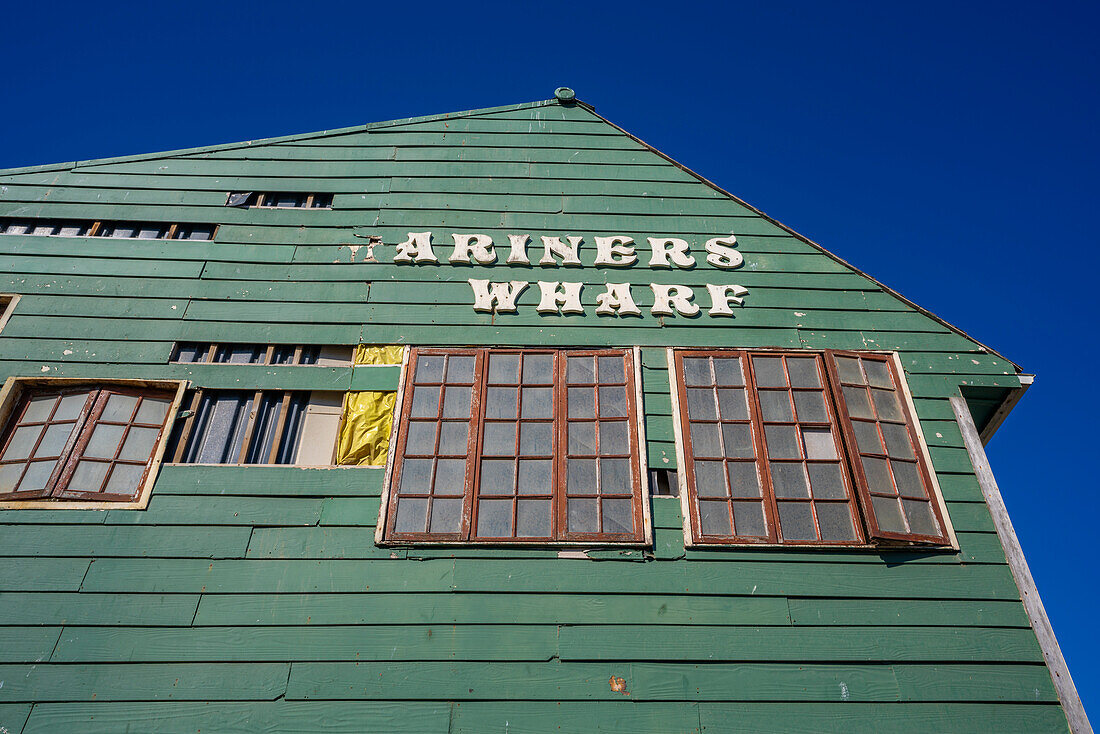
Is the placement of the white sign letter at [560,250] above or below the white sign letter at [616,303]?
above

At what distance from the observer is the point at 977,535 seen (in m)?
5.82

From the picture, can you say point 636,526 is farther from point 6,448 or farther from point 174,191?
point 174,191

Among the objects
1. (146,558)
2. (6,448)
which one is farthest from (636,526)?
(6,448)

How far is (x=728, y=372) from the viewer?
22.0 feet

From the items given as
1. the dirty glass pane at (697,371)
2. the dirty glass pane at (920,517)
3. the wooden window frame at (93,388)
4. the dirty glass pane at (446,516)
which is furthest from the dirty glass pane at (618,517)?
the wooden window frame at (93,388)

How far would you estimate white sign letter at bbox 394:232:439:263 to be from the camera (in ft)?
24.5

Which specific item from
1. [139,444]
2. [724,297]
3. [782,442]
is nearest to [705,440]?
[782,442]

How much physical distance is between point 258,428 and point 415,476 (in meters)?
1.49

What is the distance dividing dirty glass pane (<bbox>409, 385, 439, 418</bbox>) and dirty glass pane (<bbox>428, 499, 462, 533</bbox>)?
2.78ft

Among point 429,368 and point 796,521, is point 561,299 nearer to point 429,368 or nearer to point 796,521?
point 429,368

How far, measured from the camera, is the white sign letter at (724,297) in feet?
23.5

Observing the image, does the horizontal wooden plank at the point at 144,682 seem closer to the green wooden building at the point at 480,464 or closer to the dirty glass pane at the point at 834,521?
the green wooden building at the point at 480,464

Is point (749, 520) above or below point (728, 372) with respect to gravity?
below

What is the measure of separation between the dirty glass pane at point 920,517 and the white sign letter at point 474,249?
4366 mm
